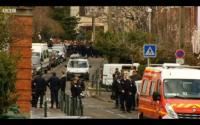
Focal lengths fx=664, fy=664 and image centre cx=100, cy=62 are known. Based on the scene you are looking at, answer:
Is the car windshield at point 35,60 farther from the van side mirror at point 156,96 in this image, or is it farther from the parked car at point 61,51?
the van side mirror at point 156,96

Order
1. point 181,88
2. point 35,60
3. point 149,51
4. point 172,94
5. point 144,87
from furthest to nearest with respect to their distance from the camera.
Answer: point 35,60 → point 149,51 → point 144,87 → point 181,88 → point 172,94

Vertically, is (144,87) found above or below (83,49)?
below

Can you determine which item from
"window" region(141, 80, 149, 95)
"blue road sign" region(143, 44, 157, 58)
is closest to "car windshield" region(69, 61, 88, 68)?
"blue road sign" region(143, 44, 157, 58)

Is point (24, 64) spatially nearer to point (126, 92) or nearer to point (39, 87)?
point (39, 87)

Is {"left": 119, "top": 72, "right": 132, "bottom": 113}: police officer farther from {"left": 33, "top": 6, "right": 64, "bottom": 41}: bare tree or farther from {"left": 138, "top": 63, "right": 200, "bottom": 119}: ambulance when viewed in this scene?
{"left": 138, "top": 63, "right": 200, "bottom": 119}: ambulance

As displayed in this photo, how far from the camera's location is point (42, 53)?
57.8m

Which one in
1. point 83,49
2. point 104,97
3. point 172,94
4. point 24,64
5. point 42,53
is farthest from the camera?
point 83,49

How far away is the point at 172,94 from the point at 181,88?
1.24 feet

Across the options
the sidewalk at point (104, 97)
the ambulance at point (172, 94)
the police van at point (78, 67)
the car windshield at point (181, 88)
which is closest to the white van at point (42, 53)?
the police van at point (78, 67)

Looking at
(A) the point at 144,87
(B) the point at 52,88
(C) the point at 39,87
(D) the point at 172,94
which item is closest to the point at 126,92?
(B) the point at 52,88

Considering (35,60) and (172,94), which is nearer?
(172,94)

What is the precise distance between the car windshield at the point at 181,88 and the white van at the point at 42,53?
3634 cm

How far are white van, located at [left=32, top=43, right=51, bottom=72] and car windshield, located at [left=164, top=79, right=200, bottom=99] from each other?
36.3m
